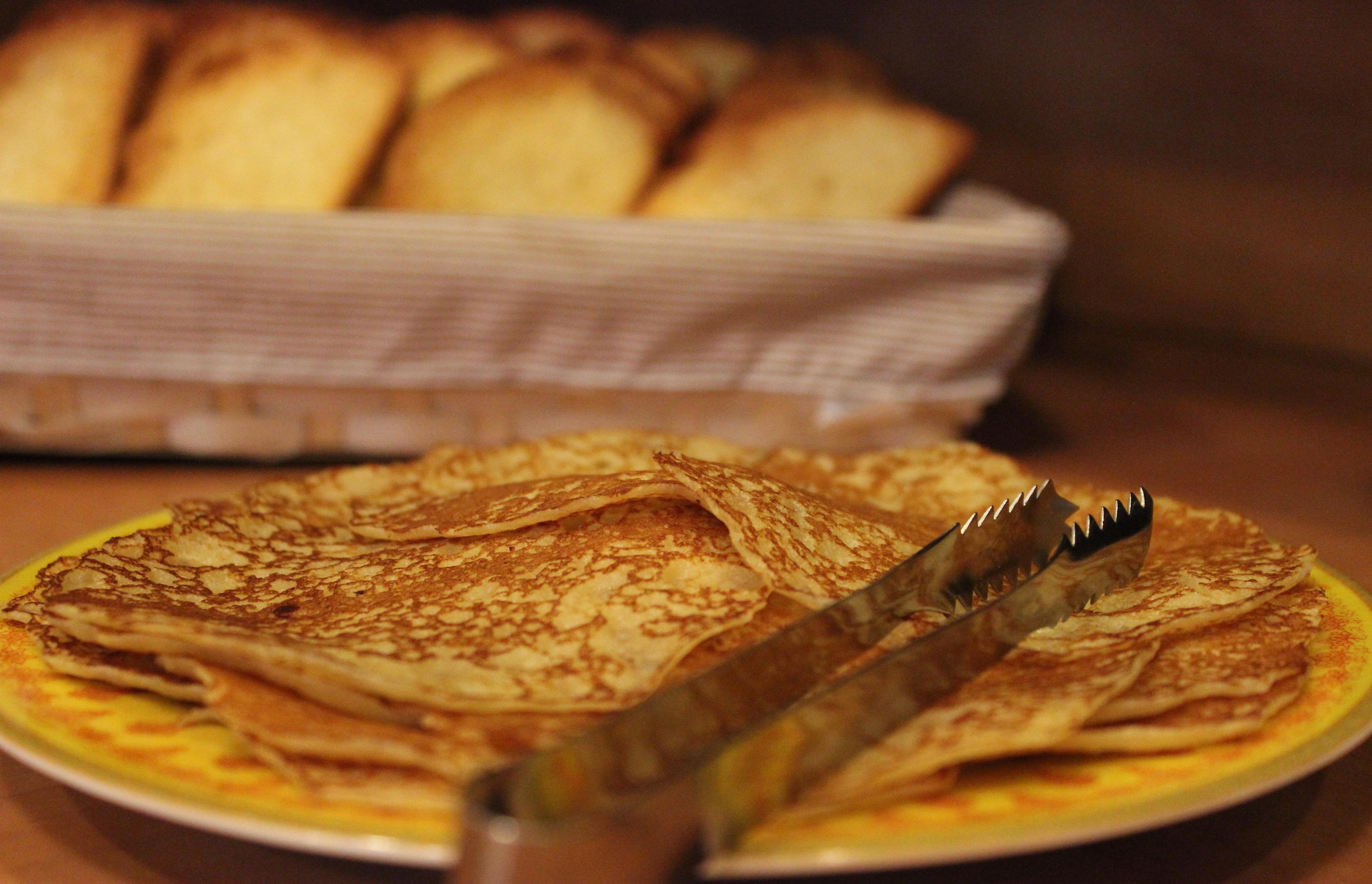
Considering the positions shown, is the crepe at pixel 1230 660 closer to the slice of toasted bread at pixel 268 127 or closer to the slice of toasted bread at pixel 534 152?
the slice of toasted bread at pixel 534 152

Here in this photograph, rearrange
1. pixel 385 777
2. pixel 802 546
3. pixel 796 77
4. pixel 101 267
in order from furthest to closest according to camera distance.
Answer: pixel 796 77
pixel 101 267
pixel 802 546
pixel 385 777

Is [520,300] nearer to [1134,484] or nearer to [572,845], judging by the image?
[1134,484]

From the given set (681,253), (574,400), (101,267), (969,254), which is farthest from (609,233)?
(101,267)

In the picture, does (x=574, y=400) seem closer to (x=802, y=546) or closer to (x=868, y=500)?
(x=868, y=500)

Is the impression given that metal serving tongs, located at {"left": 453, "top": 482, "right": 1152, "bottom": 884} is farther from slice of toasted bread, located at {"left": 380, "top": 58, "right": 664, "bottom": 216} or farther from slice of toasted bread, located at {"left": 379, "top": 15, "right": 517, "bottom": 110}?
slice of toasted bread, located at {"left": 379, "top": 15, "right": 517, "bottom": 110}

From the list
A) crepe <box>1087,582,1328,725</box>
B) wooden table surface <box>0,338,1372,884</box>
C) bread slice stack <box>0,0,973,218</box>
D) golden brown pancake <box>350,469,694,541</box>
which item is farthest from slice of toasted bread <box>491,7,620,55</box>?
crepe <box>1087,582,1328,725</box>

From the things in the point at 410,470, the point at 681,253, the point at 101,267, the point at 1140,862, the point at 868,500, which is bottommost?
the point at 1140,862

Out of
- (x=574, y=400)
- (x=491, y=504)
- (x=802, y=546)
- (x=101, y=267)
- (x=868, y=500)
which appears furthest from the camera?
(x=574, y=400)
